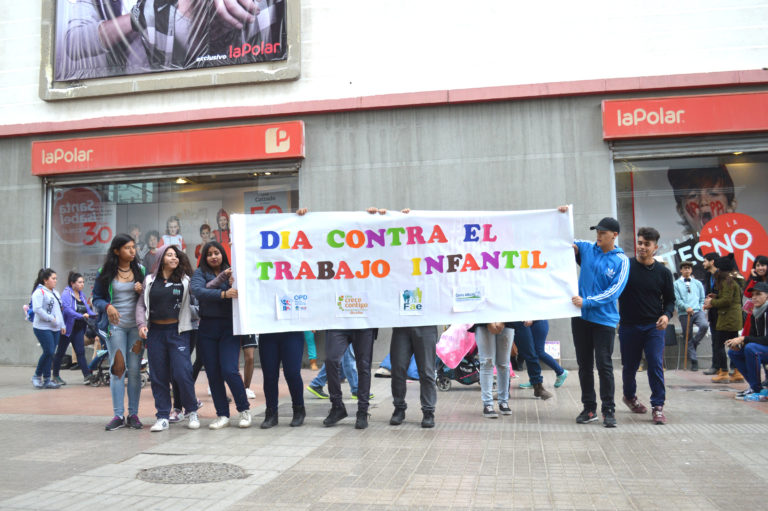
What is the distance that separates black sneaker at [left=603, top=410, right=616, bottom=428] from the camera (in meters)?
6.96

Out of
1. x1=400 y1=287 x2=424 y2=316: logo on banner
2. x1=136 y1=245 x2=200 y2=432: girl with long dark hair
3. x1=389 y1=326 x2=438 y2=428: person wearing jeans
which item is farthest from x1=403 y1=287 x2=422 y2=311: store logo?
x1=136 y1=245 x2=200 y2=432: girl with long dark hair

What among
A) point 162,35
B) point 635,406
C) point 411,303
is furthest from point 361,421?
point 162,35

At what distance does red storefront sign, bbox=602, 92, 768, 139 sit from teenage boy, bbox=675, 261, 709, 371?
2515mm

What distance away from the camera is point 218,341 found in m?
7.30

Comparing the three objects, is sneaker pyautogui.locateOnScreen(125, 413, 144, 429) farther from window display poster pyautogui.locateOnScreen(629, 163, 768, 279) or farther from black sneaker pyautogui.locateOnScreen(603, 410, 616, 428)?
window display poster pyautogui.locateOnScreen(629, 163, 768, 279)

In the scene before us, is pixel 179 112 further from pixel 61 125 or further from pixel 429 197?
pixel 429 197

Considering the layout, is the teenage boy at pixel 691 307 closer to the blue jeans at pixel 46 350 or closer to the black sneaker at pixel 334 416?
the black sneaker at pixel 334 416

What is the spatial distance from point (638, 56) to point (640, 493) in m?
10.3

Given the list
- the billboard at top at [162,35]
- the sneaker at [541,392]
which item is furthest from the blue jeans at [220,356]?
the billboard at top at [162,35]

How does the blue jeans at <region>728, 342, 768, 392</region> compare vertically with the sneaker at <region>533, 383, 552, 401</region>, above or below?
above

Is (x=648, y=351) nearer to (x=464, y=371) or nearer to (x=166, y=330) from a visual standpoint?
(x=464, y=371)

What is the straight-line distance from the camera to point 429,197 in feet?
43.5

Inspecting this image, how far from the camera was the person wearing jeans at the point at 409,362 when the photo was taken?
7.22m

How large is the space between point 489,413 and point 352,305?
1.92m
